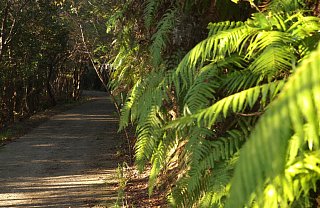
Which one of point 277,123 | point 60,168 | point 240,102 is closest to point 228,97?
point 240,102

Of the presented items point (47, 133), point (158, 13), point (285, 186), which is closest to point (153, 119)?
point (158, 13)

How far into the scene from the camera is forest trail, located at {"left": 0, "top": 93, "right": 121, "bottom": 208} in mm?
7355

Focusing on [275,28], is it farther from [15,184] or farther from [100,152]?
[100,152]

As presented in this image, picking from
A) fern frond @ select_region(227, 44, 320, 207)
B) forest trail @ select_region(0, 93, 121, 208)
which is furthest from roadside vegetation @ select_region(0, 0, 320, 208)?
forest trail @ select_region(0, 93, 121, 208)

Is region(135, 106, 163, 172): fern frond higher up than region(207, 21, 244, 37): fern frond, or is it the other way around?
region(207, 21, 244, 37): fern frond

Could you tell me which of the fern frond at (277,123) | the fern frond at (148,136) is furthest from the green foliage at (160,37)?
the fern frond at (277,123)

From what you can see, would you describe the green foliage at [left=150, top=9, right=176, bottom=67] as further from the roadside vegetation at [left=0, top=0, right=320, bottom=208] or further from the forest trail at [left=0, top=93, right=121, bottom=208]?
the forest trail at [left=0, top=93, right=121, bottom=208]

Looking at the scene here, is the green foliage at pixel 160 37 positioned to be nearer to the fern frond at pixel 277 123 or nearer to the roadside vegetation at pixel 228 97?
the roadside vegetation at pixel 228 97

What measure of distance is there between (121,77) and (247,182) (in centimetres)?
507

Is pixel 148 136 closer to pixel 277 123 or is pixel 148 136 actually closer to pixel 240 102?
pixel 240 102

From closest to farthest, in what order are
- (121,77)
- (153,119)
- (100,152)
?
(153,119)
(121,77)
(100,152)

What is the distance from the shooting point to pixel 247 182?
0.96 meters

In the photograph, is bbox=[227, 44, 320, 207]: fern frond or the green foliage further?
the green foliage

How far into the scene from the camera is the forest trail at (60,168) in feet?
24.1
